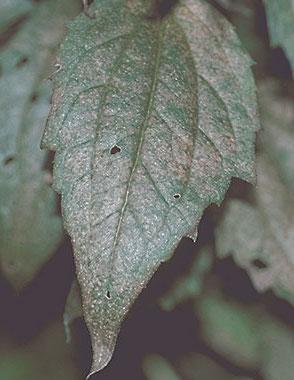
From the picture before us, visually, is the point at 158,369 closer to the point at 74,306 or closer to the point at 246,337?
the point at 246,337

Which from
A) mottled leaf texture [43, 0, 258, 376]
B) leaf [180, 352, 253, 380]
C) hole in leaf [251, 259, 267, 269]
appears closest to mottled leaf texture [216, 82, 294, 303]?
hole in leaf [251, 259, 267, 269]

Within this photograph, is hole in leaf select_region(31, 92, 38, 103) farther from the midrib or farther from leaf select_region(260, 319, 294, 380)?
leaf select_region(260, 319, 294, 380)

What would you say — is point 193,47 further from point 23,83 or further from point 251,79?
point 23,83

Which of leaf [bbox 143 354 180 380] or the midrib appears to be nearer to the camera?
the midrib

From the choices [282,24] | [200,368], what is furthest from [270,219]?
[200,368]

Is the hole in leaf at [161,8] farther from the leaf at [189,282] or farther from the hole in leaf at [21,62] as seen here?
the leaf at [189,282]
